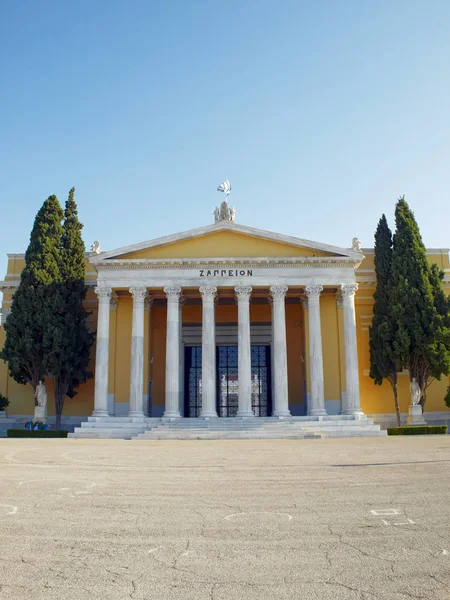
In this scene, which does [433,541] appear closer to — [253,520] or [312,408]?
[253,520]

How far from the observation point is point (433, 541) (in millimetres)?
7191

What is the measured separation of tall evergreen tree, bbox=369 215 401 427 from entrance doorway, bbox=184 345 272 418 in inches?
267

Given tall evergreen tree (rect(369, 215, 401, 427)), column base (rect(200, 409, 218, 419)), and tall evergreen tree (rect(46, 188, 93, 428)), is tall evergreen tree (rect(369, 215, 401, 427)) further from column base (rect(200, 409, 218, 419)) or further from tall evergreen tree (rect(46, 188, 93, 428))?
tall evergreen tree (rect(46, 188, 93, 428))

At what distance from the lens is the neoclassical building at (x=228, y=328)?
31953mm

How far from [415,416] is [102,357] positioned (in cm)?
1749

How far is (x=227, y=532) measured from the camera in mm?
7824

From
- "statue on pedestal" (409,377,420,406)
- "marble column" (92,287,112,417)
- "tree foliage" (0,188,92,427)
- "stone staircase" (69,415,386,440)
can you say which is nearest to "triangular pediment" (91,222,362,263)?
"marble column" (92,287,112,417)

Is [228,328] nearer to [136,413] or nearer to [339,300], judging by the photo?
[339,300]

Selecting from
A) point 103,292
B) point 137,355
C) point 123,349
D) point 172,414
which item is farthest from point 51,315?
point 172,414

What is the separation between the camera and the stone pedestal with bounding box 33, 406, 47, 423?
33062 millimetres

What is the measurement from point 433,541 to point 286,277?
84.8 feet

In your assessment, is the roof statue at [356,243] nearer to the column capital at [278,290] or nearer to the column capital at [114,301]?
the column capital at [278,290]

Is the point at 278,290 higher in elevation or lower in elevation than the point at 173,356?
higher

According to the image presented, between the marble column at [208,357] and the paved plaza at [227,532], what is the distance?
55.7 ft
